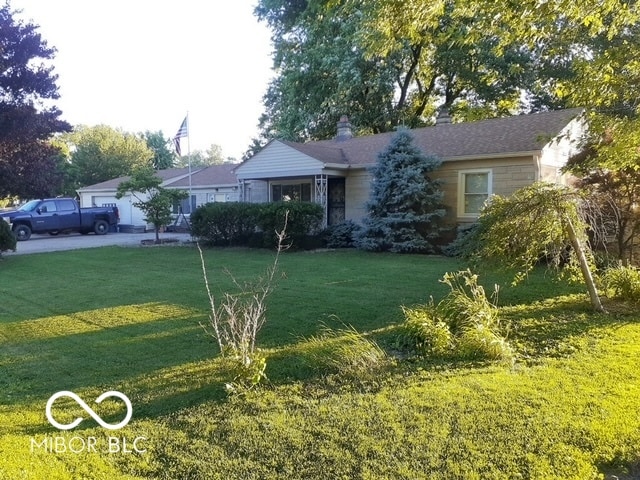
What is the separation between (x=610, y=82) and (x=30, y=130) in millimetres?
14258

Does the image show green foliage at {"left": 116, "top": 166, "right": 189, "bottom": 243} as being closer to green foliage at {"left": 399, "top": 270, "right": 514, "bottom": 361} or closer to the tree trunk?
green foliage at {"left": 399, "top": 270, "right": 514, "bottom": 361}

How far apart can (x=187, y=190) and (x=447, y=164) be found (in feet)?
51.9

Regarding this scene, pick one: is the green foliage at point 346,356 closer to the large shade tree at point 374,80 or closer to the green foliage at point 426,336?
the green foliage at point 426,336

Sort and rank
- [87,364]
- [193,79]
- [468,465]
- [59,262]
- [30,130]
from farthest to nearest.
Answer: [193,79], [30,130], [59,262], [87,364], [468,465]

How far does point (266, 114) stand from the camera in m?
30.1

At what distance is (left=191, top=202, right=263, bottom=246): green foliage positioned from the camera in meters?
16.4

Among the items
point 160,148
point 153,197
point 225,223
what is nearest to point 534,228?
point 225,223

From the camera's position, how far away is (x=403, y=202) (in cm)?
1443

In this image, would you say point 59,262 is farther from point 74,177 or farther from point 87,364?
point 74,177

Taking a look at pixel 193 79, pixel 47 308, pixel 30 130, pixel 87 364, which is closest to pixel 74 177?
pixel 193 79

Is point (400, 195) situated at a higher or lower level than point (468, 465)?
higher

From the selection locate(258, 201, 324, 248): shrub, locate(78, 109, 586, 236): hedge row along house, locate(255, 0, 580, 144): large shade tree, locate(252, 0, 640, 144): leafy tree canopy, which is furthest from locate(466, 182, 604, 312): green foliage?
locate(255, 0, 580, 144): large shade tree

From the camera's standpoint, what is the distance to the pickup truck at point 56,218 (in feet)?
71.8

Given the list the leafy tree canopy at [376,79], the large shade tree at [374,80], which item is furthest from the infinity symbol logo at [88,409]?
the large shade tree at [374,80]
